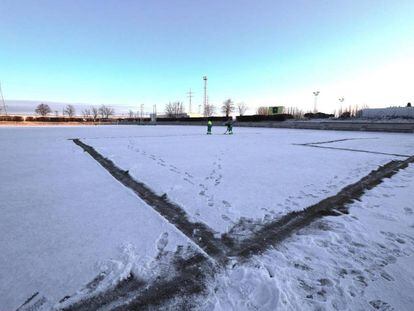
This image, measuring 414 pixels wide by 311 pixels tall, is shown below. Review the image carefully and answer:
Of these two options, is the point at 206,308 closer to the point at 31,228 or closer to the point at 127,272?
the point at 127,272

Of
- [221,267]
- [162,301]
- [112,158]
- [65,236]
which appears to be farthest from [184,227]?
[112,158]

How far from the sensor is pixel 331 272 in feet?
8.41

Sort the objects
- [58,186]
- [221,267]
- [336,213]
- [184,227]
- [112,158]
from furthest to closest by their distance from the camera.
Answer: [112,158], [58,186], [336,213], [184,227], [221,267]

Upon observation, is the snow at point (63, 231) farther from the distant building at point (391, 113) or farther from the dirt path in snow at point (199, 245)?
the distant building at point (391, 113)

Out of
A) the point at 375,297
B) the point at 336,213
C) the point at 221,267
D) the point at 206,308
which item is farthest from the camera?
the point at 336,213

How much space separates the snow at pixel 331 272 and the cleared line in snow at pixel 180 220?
0.45 metres

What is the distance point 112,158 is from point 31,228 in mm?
5815

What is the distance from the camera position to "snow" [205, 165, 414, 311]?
2164 mm

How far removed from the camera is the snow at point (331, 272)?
2164 mm

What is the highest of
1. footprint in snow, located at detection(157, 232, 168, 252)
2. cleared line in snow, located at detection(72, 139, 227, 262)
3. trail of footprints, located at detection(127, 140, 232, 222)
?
trail of footprints, located at detection(127, 140, 232, 222)

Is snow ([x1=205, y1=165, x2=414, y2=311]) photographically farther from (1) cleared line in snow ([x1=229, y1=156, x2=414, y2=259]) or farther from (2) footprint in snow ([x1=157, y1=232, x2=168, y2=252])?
(2) footprint in snow ([x1=157, y1=232, x2=168, y2=252])

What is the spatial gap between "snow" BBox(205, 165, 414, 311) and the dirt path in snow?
0.18 meters

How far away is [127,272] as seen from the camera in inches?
98.8

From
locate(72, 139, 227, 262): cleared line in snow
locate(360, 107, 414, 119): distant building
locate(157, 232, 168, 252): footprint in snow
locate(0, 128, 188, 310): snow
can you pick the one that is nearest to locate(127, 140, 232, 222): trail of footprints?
locate(72, 139, 227, 262): cleared line in snow
